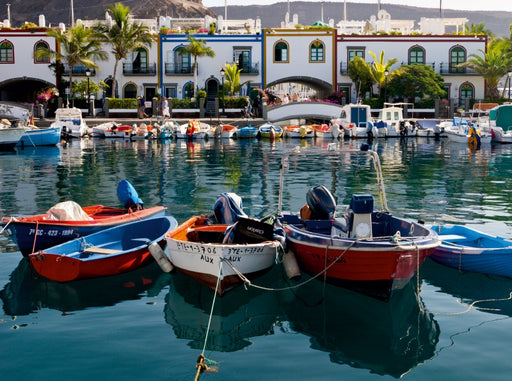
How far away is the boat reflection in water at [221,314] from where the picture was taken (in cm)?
1040

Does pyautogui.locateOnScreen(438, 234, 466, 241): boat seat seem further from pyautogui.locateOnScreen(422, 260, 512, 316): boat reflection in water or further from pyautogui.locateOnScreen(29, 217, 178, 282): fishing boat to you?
pyautogui.locateOnScreen(29, 217, 178, 282): fishing boat

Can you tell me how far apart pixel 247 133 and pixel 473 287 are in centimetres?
3991

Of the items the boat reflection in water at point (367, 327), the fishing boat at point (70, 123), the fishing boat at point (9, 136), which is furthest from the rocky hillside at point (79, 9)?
the boat reflection in water at point (367, 327)

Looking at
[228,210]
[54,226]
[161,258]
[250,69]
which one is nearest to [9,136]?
[250,69]

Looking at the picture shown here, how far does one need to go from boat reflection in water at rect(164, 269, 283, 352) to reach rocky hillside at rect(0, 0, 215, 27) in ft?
485

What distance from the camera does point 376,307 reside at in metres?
11.7

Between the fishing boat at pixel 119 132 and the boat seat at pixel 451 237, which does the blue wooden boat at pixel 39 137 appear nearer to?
the fishing boat at pixel 119 132

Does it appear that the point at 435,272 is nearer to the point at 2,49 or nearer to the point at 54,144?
the point at 54,144

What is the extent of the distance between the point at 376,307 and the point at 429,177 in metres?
17.7

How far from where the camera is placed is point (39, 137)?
44500 mm

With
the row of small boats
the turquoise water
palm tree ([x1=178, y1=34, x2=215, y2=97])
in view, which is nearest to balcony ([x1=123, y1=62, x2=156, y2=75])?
palm tree ([x1=178, y1=34, x2=215, y2=97])

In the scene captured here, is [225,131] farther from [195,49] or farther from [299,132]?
[195,49]

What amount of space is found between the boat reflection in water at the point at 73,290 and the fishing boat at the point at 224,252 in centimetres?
93

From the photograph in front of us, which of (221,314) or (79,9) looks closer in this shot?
(221,314)
